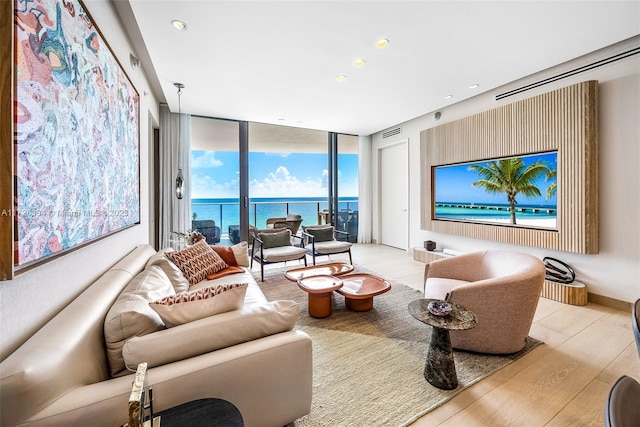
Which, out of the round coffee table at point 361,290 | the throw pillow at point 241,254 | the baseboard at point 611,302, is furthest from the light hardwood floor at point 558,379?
the throw pillow at point 241,254

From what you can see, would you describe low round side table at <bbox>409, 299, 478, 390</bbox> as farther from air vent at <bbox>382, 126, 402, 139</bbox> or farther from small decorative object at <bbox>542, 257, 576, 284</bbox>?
air vent at <bbox>382, 126, 402, 139</bbox>

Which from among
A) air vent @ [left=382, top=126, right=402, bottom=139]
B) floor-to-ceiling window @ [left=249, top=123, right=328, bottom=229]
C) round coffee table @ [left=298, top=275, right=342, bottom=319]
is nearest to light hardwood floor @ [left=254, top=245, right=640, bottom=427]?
round coffee table @ [left=298, top=275, right=342, bottom=319]

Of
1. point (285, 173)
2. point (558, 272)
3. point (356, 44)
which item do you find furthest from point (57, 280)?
point (285, 173)

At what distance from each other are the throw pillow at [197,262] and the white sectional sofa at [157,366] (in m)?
1.04

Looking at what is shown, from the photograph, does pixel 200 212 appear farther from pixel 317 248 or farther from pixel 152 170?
pixel 317 248

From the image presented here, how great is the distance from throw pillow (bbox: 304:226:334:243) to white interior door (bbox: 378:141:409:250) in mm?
1968

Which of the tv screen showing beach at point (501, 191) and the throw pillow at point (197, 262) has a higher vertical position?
the tv screen showing beach at point (501, 191)

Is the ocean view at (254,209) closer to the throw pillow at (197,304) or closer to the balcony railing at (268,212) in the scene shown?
the balcony railing at (268,212)

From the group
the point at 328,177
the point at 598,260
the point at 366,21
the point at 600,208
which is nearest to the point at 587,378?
the point at 598,260

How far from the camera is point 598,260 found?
3.01 m

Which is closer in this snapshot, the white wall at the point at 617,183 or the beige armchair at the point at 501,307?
the beige armchair at the point at 501,307

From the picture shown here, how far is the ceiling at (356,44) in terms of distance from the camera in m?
2.18

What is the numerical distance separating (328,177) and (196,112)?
306cm

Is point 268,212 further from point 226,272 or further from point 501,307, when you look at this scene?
point 501,307
